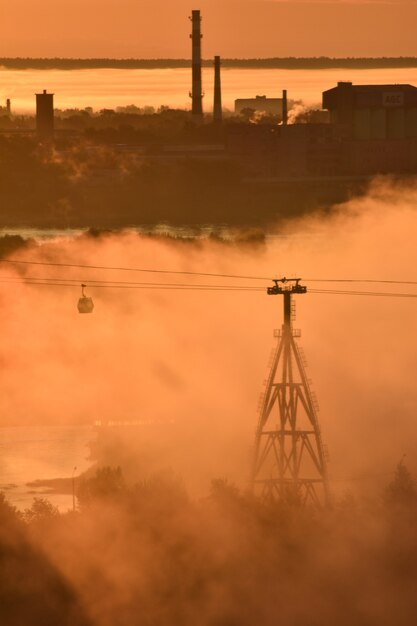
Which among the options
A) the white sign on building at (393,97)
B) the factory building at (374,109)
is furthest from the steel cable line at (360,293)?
the white sign on building at (393,97)

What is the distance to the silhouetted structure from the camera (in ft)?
524

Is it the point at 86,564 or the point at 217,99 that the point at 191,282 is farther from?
the point at 217,99

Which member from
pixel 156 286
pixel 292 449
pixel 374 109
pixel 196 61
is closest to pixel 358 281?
pixel 156 286

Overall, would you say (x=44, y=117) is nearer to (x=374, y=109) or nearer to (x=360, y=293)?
(x=374, y=109)

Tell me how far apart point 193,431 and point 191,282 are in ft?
126

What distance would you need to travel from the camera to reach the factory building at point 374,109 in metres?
158

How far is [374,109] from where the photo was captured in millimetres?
158000

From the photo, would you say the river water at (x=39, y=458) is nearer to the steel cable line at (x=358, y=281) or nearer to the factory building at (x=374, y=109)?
the steel cable line at (x=358, y=281)

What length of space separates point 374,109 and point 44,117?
25.9 metres

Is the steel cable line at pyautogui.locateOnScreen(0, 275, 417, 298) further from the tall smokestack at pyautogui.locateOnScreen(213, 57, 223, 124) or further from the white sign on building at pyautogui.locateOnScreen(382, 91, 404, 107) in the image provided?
the tall smokestack at pyautogui.locateOnScreen(213, 57, 223, 124)

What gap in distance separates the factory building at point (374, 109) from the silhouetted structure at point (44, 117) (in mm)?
22041

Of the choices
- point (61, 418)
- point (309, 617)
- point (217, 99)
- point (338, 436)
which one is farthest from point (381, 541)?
point (217, 99)

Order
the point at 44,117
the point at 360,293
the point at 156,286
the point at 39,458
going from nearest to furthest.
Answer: the point at 39,458
the point at 156,286
the point at 360,293
the point at 44,117

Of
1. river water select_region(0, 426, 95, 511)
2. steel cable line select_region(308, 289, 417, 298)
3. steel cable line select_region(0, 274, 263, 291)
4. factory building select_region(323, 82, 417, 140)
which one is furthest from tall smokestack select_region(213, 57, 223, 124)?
river water select_region(0, 426, 95, 511)
